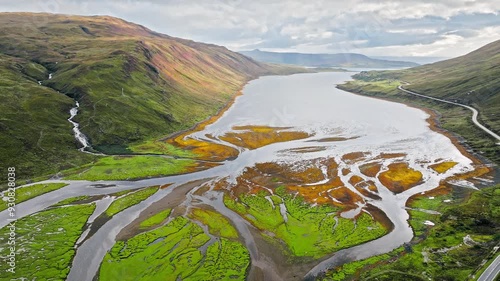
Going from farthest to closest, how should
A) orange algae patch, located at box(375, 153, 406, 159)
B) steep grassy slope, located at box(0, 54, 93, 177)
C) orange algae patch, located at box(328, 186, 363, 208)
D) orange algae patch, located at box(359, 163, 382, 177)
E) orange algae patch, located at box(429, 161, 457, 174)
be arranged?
orange algae patch, located at box(375, 153, 406, 159), orange algae patch, located at box(429, 161, 457, 174), orange algae patch, located at box(359, 163, 382, 177), steep grassy slope, located at box(0, 54, 93, 177), orange algae patch, located at box(328, 186, 363, 208)

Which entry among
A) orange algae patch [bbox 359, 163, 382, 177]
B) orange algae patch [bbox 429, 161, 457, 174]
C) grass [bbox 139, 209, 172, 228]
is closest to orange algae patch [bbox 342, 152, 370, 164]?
orange algae patch [bbox 359, 163, 382, 177]

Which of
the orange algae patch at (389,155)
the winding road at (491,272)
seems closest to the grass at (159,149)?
the orange algae patch at (389,155)

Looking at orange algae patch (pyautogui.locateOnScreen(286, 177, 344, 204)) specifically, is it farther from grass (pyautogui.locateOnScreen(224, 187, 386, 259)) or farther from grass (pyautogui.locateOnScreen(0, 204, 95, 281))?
grass (pyautogui.locateOnScreen(0, 204, 95, 281))

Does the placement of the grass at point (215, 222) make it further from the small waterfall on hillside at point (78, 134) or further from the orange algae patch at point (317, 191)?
the small waterfall on hillside at point (78, 134)

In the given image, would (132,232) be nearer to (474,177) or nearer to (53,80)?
(474,177)

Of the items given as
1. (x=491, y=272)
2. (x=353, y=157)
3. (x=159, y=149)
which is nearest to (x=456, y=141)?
(x=353, y=157)
